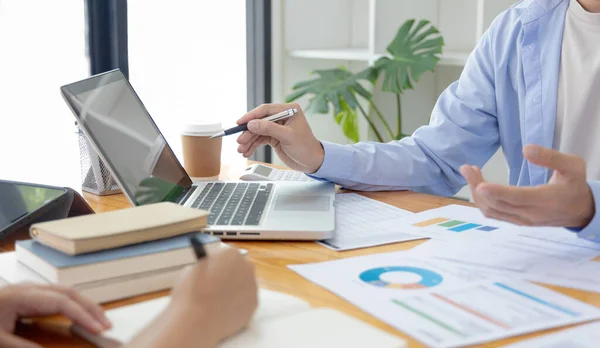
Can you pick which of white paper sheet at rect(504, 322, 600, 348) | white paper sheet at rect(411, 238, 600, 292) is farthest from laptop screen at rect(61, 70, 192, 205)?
white paper sheet at rect(504, 322, 600, 348)

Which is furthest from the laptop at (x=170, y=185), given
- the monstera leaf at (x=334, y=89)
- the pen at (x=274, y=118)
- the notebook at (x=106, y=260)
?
the monstera leaf at (x=334, y=89)

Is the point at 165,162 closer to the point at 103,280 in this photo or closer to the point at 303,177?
the point at 303,177

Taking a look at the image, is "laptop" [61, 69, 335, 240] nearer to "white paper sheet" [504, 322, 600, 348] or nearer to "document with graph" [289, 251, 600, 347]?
"document with graph" [289, 251, 600, 347]

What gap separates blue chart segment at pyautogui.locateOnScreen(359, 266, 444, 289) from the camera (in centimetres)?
88

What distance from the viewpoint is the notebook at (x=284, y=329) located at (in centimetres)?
69

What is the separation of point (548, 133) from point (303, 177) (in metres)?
0.50

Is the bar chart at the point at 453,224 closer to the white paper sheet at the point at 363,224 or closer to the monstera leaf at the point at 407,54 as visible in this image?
the white paper sheet at the point at 363,224

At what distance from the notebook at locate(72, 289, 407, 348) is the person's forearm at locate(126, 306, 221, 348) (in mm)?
24

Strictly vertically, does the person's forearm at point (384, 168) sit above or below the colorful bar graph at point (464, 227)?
above

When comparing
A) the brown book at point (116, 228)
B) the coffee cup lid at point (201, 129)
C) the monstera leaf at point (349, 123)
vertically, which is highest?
the coffee cup lid at point (201, 129)

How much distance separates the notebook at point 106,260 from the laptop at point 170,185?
0.22 metres

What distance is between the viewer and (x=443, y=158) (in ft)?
4.99

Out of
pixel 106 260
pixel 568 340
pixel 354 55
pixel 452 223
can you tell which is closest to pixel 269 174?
pixel 452 223

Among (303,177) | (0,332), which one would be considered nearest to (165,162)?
(303,177)
